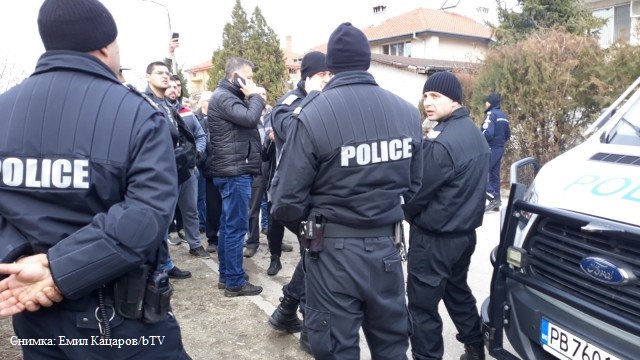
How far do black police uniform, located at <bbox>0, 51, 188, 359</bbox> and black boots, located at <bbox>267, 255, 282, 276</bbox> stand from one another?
3.21 m

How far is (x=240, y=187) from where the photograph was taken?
4.45m

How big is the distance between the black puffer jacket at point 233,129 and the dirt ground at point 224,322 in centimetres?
110

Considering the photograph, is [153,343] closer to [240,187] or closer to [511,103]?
[240,187]

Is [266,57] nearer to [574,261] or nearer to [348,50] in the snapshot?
[348,50]

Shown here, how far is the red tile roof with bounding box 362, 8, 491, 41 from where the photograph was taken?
36.0 metres

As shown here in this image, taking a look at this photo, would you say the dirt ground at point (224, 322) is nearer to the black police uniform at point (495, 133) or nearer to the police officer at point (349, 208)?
the police officer at point (349, 208)

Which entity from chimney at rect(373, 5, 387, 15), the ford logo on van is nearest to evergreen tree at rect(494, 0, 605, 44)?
the ford logo on van

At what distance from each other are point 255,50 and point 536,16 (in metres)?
18.2

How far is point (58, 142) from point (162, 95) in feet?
10.4

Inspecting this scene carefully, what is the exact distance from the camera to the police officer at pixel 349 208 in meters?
2.40

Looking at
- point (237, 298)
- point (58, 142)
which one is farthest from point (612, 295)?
point (237, 298)

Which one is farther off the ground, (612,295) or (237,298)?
(612,295)

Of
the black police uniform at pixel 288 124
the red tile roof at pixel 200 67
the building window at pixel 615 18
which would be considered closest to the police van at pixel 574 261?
the black police uniform at pixel 288 124

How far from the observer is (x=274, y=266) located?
16.6ft
